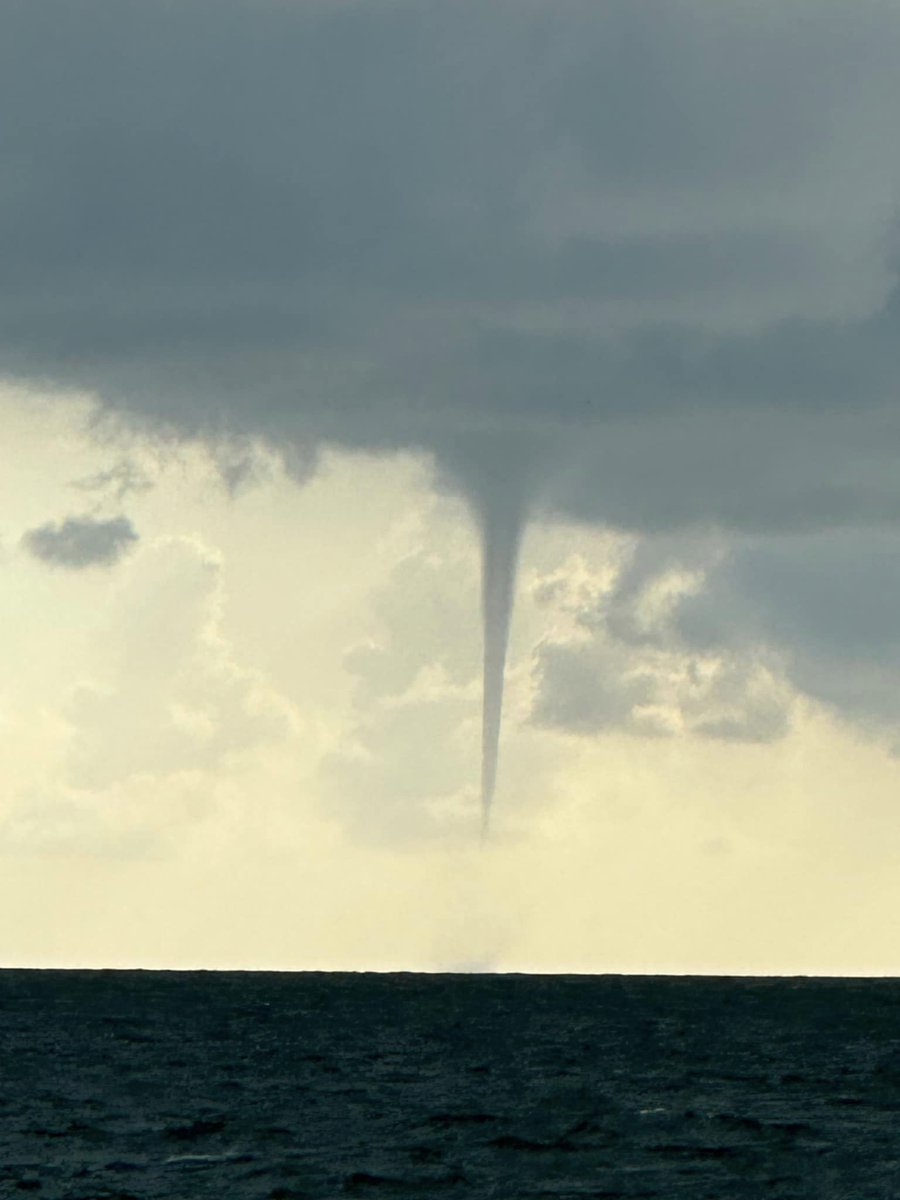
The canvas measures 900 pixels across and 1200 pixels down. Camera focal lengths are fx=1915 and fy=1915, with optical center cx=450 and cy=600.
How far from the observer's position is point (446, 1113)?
70.6m

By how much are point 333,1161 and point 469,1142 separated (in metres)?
6.78

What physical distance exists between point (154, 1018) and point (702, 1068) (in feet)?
227

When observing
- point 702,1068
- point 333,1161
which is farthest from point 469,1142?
point 702,1068

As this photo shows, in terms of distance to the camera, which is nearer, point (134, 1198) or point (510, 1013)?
point (134, 1198)

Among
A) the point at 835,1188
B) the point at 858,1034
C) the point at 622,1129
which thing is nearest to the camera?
the point at 835,1188

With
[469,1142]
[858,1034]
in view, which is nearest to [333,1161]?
[469,1142]

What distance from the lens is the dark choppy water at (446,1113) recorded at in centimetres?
5212

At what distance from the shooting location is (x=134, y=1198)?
157ft

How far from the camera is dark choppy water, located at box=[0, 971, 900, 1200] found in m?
52.1

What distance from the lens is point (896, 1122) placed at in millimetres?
68688

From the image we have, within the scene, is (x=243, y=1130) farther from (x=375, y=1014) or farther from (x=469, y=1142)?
(x=375, y=1014)

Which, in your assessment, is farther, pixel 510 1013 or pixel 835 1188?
pixel 510 1013

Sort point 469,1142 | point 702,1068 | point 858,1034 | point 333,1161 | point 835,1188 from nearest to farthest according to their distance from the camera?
point 835,1188, point 333,1161, point 469,1142, point 702,1068, point 858,1034

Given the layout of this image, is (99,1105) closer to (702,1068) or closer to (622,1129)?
(622,1129)
